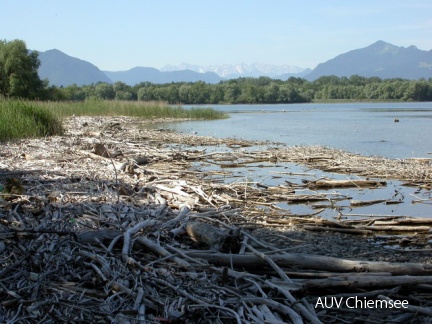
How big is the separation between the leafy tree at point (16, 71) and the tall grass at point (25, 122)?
108 feet

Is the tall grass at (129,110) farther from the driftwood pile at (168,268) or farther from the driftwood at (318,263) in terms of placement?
the driftwood at (318,263)

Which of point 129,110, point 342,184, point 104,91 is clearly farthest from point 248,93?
point 342,184

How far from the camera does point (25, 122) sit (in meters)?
15.6

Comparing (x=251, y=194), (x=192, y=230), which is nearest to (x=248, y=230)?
(x=192, y=230)

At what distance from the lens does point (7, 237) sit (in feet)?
14.4

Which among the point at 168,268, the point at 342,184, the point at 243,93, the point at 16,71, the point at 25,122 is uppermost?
the point at 16,71

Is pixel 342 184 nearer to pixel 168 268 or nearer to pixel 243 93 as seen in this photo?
pixel 168 268

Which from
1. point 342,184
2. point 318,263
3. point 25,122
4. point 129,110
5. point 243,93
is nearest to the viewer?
point 318,263

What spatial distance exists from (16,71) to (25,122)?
36.1 metres

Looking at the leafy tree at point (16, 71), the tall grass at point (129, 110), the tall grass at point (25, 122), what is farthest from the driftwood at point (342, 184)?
the leafy tree at point (16, 71)

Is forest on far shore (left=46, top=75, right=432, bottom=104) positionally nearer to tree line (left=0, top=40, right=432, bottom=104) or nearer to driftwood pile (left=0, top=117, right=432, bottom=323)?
tree line (left=0, top=40, right=432, bottom=104)

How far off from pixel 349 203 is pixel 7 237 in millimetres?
5653

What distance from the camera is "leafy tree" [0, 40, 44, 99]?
47781mm

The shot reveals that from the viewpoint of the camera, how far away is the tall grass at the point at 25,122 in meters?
14.8
